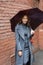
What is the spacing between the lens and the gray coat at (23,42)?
21.7 ft

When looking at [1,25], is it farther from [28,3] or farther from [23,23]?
[28,3]

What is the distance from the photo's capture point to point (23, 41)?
21.9 feet

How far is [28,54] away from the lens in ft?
22.4

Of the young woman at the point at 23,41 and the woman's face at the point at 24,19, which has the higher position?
the woman's face at the point at 24,19

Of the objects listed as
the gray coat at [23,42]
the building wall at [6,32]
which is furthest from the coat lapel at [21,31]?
the building wall at [6,32]

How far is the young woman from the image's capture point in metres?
6.59

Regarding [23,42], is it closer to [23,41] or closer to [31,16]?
[23,41]

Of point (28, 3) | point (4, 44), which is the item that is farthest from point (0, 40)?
point (28, 3)

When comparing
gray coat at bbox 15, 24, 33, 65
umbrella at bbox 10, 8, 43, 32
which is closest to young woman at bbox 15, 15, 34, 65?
gray coat at bbox 15, 24, 33, 65

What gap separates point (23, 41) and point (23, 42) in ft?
0.08

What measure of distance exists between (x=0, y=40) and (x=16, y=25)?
3.09ft

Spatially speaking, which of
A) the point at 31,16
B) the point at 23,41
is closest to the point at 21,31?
the point at 23,41

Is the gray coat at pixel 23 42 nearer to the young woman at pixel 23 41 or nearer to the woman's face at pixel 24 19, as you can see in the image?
the young woman at pixel 23 41

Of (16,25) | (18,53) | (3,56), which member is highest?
(16,25)
